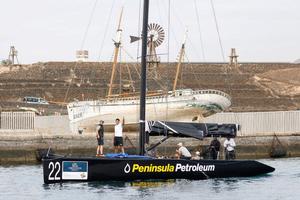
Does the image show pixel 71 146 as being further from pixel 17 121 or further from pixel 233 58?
pixel 233 58

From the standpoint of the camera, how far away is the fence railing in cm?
6153

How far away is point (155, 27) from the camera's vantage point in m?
76.7

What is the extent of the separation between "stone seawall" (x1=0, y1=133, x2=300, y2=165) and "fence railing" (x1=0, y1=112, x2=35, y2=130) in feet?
27.8

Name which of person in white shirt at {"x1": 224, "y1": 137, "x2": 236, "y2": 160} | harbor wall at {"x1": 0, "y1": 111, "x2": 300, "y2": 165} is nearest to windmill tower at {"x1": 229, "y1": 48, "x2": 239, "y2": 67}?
harbor wall at {"x1": 0, "y1": 111, "x2": 300, "y2": 165}

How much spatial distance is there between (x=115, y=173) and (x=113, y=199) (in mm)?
5058

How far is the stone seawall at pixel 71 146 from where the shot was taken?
51.1 metres

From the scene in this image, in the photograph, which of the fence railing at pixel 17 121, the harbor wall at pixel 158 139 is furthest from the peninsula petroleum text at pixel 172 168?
the fence railing at pixel 17 121

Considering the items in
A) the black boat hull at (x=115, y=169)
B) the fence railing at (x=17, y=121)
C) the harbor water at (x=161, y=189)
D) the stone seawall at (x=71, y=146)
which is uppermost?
the fence railing at (x=17, y=121)

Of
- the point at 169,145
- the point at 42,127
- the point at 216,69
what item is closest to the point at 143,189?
the point at 169,145

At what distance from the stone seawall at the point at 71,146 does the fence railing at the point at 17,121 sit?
8459 mm

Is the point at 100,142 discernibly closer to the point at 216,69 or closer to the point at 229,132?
the point at 229,132

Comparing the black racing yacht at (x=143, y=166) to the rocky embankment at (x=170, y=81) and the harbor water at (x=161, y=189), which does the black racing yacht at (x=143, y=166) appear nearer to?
the harbor water at (x=161, y=189)

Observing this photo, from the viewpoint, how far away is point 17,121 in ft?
202

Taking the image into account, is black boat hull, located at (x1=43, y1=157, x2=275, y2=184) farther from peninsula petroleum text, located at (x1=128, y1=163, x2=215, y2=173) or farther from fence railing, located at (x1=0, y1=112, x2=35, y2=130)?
fence railing, located at (x1=0, y1=112, x2=35, y2=130)
